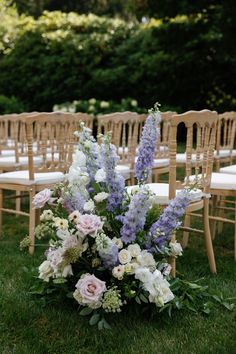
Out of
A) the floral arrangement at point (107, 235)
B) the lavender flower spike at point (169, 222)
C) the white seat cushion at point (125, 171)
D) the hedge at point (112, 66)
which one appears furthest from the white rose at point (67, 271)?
the hedge at point (112, 66)

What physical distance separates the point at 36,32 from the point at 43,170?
32.7ft

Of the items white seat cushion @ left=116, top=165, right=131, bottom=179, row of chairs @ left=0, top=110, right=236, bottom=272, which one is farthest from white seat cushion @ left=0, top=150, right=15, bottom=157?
white seat cushion @ left=116, top=165, right=131, bottom=179

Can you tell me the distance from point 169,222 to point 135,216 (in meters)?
0.21

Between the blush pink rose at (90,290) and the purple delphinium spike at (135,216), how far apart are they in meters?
0.28

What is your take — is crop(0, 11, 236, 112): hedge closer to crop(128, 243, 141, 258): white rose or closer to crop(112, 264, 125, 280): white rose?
crop(128, 243, 141, 258): white rose

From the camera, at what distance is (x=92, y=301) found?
3082 millimetres

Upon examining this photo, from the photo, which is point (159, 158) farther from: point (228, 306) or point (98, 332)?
point (98, 332)

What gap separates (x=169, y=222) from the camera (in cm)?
326

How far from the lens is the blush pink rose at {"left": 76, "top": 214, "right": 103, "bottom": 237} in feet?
10.1

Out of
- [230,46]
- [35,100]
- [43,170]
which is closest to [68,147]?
[43,170]

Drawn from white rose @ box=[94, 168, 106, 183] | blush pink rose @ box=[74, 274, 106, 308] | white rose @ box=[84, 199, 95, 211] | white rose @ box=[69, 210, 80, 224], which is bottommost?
blush pink rose @ box=[74, 274, 106, 308]

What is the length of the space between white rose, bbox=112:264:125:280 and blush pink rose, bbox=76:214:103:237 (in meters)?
0.22

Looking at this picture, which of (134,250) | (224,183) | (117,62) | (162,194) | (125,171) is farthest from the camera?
(117,62)

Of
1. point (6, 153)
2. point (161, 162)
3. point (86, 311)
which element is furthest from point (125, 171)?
point (86, 311)
